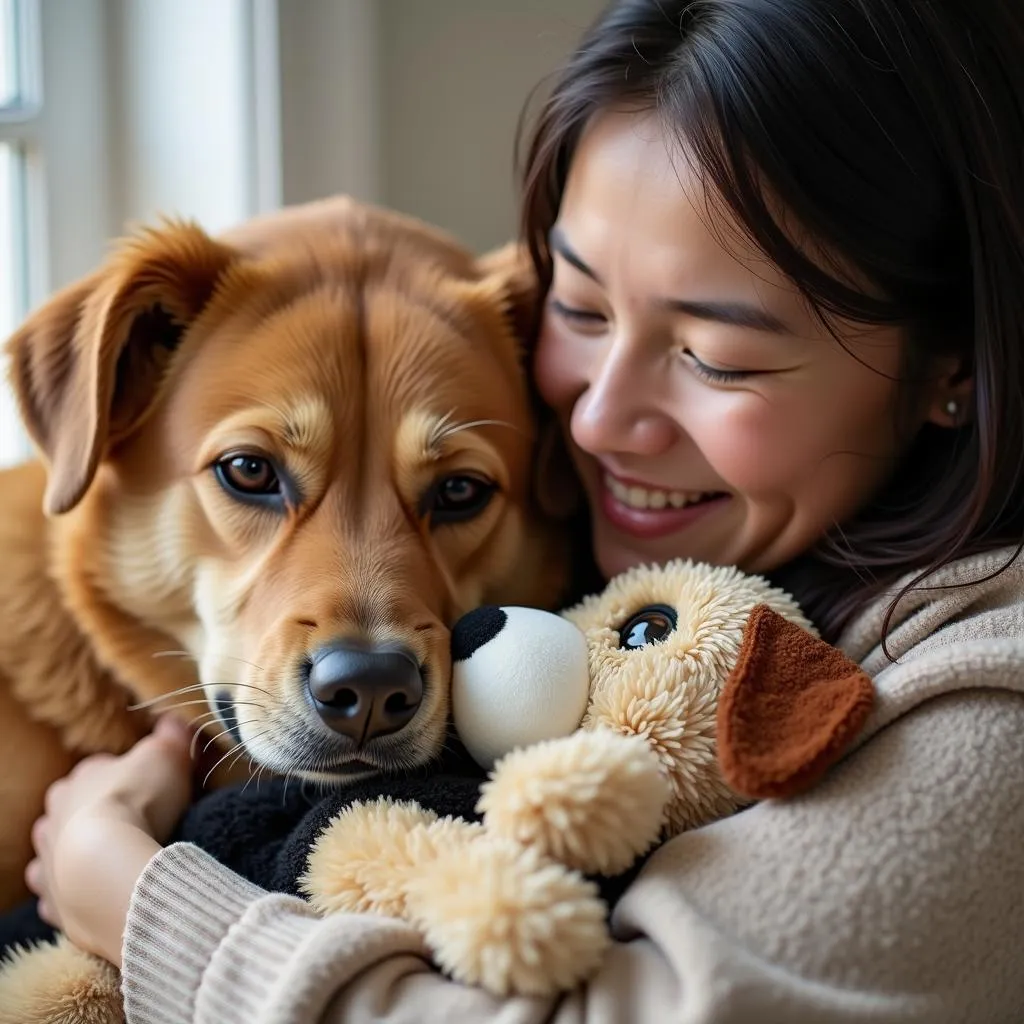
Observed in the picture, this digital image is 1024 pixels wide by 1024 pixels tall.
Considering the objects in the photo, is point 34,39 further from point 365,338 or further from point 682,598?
point 682,598

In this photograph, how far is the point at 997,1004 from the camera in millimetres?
992

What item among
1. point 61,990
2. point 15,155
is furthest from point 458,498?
point 15,155

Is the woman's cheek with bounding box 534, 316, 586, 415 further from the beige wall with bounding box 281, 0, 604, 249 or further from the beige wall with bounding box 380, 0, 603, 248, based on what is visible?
the beige wall with bounding box 380, 0, 603, 248

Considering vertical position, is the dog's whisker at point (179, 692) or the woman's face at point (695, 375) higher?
the woman's face at point (695, 375)

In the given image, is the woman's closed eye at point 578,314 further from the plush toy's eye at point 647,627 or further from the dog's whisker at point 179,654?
the dog's whisker at point 179,654

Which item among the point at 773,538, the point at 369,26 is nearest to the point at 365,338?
the point at 773,538

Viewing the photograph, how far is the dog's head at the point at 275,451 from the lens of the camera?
4.17ft

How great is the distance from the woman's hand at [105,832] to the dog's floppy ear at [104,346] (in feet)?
1.04

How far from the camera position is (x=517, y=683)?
1.13 metres

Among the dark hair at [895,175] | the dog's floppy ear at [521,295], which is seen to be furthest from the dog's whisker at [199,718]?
the dark hair at [895,175]

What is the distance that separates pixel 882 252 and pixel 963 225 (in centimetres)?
12

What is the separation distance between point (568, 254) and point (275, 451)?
426mm

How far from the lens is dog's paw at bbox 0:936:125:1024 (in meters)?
1.17

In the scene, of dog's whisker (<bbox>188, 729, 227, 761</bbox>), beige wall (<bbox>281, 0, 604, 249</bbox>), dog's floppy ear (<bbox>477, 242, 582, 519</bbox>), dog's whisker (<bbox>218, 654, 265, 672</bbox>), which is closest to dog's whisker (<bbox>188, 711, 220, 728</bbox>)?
dog's whisker (<bbox>188, 729, 227, 761</bbox>)
